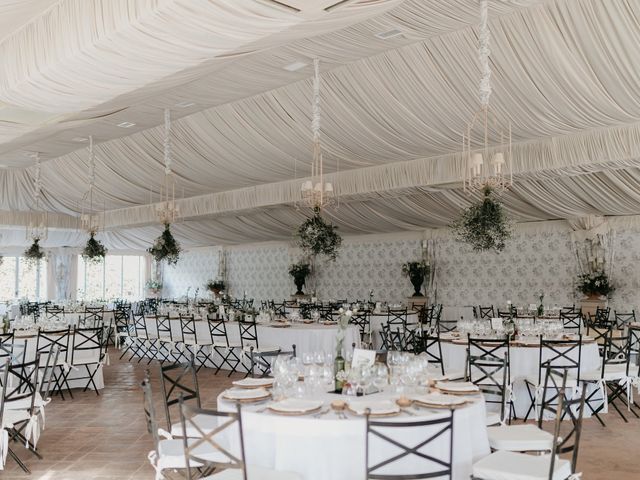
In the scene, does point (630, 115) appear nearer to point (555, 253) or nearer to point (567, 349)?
point (567, 349)

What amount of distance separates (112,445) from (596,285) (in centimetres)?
1032

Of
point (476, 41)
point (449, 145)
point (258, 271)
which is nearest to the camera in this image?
point (476, 41)

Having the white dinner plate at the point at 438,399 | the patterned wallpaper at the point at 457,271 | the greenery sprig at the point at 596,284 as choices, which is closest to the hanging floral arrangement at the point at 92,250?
the patterned wallpaper at the point at 457,271

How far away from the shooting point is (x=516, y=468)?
372 cm

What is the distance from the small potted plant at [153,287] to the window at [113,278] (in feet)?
3.78

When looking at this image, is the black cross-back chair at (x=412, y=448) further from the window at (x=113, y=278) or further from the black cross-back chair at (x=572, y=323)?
the window at (x=113, y=278)

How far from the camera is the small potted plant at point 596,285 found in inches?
512

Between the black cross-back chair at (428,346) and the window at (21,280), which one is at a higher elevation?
the window at (21,280)

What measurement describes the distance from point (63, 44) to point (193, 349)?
741 cm

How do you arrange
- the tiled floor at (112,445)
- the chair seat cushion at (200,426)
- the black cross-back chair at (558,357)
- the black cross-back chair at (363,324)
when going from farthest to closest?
Result: the black cross-back chair at (363,324), the black cross-back chair at (558,357), the tiled floor at (112,445), the chair seat cushion at (200,426)

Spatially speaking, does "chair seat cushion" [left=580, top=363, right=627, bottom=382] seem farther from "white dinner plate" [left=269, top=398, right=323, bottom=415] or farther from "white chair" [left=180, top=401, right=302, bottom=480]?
"white chair" [left=180, top=401, right=302, bottom=480]

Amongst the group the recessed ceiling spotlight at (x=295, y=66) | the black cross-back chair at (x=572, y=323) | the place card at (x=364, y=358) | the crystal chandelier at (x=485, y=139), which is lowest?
the black cross-back chair at (x=572, y=323)

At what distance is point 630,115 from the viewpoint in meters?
8.64

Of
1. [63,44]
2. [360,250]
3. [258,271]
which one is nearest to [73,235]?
[258,271]
